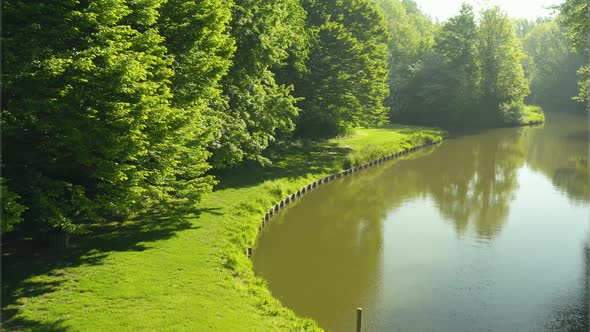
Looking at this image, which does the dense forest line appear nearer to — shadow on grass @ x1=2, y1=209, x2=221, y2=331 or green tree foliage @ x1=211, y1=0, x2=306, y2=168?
green tree foliage @ x1=211, y1=0, x2=306, y2=168

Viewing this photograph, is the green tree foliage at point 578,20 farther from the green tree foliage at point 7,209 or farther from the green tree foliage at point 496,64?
the green tree foliage at point 496,64

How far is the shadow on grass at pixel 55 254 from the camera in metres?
17.1

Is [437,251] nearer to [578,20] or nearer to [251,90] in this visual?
[251,90]

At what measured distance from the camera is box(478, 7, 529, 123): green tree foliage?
286 feet

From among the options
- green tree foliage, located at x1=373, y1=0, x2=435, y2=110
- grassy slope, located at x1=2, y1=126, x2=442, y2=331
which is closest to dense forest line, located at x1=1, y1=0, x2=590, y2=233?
grassy slope, located at x1=2, y1=126, x2=442, y2=331

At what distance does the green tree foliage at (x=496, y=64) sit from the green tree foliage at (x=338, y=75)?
3432 centimetres

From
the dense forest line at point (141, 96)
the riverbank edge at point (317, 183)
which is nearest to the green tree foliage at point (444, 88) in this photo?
the riverbank edge at point (317, 183)

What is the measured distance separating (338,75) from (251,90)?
16815 mm

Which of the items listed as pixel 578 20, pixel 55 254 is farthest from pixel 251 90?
pixel 578 20

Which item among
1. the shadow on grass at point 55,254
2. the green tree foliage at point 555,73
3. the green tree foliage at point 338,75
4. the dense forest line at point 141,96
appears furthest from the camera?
the green tree foliage at point 555,73

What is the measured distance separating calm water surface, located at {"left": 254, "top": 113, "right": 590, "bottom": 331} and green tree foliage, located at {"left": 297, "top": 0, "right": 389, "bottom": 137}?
7710mm

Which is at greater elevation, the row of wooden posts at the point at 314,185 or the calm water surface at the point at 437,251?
the row of wooden posts at the point at 314,185

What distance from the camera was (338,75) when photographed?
5266 cm

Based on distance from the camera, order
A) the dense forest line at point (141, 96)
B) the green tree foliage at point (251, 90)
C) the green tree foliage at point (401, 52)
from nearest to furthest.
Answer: the dense forest line at point (141, 96) → the green tree foliage at point (251, 90) → the green tree foliage at point (401, 52)
